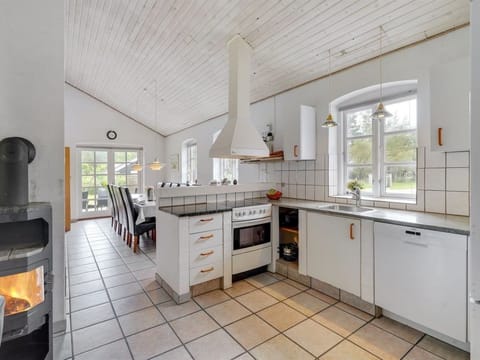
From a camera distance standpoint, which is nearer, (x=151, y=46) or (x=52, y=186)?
(x=52, y=186)

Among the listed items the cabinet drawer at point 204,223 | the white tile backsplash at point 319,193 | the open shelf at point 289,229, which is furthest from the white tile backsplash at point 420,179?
the cabinet drawer at point 204,223

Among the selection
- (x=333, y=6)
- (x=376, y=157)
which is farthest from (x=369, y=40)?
(x=376, y=157)

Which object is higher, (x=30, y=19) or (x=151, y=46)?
(x=151, y=46)

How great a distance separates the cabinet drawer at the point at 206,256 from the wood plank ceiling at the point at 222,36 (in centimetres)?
235

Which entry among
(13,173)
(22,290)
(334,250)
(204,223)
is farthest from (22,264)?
(334,250)

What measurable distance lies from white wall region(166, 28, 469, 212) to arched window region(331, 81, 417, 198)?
137 mm

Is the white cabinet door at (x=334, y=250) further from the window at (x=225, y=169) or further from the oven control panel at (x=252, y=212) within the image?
the window at (x=225, y=169)

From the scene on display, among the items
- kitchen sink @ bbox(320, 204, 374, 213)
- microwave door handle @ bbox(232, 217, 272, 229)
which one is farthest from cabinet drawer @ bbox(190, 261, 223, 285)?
kitchen sink @ bbox(320, 204, 374, 213)

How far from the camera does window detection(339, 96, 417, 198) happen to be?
2.61 meters

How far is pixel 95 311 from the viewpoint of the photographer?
2182mm

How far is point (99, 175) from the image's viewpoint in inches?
261

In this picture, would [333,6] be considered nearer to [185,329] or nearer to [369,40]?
[369,40]

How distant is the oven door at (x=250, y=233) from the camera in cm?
271

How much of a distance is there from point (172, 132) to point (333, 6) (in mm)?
5729
